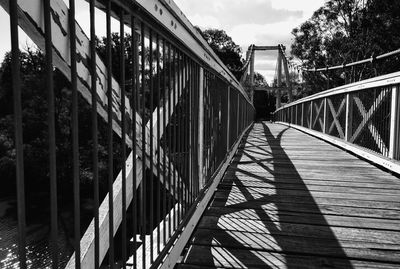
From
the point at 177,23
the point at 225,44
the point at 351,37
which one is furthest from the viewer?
the point at 225,44

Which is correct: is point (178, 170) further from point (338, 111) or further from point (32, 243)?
point (32, 243)

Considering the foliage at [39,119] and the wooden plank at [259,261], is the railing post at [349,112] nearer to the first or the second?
the foliage at [39,119]

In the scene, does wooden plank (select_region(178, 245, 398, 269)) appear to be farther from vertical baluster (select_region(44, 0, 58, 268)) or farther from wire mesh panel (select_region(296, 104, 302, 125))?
wire mesh panel (select_region(296, 104, 302, 125))

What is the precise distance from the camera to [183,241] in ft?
5.58

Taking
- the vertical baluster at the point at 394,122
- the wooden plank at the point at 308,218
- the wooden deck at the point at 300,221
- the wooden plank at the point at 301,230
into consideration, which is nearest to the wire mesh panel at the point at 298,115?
the wooden deck at the point at 300,221

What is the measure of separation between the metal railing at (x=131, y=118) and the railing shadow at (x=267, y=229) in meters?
0.15

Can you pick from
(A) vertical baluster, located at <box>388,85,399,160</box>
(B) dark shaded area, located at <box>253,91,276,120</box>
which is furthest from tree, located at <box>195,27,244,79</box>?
(A) vertical baluster, located at <box>388,85,399,160</box>

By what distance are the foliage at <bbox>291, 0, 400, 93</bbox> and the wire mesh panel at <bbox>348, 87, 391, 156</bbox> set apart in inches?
618

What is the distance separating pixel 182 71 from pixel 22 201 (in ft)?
3.84

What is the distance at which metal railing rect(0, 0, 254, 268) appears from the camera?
0.70m

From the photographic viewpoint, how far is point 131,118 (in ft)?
3.93

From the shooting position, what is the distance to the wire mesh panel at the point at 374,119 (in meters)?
3.73

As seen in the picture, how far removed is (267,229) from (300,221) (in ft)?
0.84

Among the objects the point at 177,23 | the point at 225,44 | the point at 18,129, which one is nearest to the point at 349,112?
the point at 177,23
